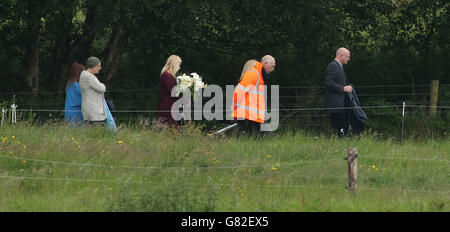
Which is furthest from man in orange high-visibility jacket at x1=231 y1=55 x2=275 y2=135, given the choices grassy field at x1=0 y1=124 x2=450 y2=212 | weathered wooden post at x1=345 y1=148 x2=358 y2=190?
weathered wooden post at x1=345 y1=148 x2=358 y2=190

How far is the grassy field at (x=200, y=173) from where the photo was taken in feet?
30.2

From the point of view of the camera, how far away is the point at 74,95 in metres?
14.2

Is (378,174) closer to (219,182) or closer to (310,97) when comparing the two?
(219,182)

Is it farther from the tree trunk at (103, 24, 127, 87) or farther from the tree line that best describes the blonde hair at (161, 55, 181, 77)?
the tree trunk at (103, 24, 127, 87)

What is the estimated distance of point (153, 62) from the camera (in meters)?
23.4

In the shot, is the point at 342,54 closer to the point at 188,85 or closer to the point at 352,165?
the point at 188,85

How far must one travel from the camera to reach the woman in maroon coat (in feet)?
46.3

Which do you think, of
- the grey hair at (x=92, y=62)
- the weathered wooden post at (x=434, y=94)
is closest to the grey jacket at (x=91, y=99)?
the grey hair at (x=92, y=62)

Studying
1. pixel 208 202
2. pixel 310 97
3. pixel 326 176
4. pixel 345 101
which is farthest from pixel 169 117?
pixel 310 97

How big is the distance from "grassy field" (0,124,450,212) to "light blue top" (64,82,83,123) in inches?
20.8

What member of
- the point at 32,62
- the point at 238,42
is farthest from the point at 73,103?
the point at 238,42

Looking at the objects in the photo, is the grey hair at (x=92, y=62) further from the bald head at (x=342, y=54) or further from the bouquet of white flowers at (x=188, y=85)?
the bald head at (x=342, y=54)

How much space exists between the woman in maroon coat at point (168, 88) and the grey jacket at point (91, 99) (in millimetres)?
959

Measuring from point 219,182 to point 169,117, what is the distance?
372cm
